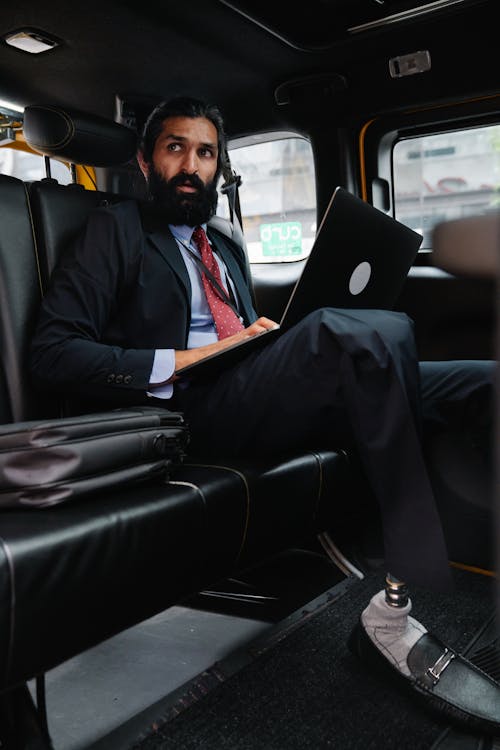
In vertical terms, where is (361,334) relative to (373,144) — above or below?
below

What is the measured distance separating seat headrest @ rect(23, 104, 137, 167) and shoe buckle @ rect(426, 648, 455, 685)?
1.44m

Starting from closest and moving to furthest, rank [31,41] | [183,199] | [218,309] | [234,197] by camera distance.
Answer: [218,309] → [183,199] → [31,41] → [234,197]

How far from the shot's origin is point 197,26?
2287 millimetres

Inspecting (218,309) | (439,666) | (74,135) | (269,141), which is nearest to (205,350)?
(218,309)

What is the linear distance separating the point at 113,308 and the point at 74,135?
0.46m

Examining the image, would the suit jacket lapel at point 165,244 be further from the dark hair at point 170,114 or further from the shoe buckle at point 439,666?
the shoe buckle at point 439,666

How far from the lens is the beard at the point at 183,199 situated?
6.06 feet

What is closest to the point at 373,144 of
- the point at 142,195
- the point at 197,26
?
the point at 197,26

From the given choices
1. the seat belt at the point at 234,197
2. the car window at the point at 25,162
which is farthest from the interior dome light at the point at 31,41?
the seat belt at the point at 234,197

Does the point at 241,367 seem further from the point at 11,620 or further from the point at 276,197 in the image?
the point at 276,197

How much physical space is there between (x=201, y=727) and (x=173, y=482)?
1.46ft

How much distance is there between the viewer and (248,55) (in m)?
2.46

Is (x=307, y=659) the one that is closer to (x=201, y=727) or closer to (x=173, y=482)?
(x=201, y=727)

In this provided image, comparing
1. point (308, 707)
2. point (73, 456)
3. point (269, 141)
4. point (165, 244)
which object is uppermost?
point (269, 141)
